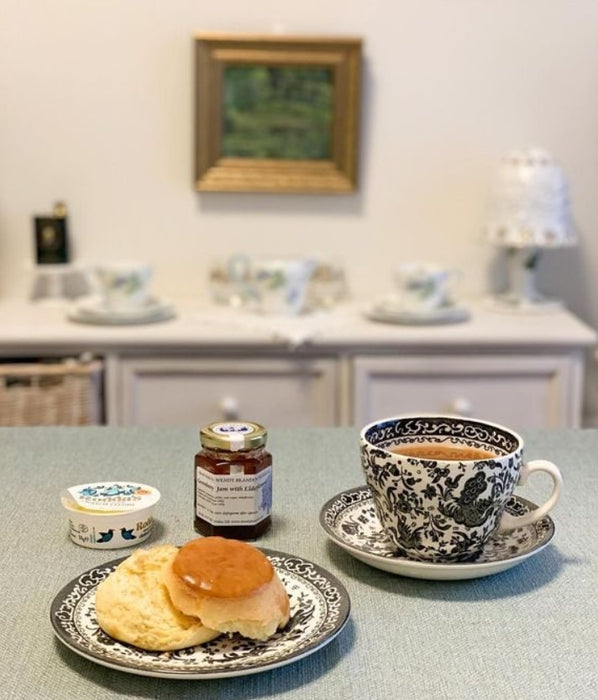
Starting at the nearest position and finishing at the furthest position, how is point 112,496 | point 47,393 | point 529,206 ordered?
1. point 112,496
2. point 47,393
3. point 529,206

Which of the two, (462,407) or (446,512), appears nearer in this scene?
(446,512)

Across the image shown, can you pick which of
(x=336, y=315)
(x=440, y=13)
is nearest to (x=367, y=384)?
(x=336, y=315)

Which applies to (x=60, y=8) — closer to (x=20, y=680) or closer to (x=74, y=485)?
(x=74, y=485)

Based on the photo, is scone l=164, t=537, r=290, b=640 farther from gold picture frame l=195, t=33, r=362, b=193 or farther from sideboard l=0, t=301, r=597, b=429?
gold picture frame l=195, t=33, r=362, b=193

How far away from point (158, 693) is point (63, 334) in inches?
64.0

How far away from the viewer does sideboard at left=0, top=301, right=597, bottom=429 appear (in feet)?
7.49

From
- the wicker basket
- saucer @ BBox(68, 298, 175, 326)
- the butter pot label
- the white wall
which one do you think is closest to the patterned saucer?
the butter pot label

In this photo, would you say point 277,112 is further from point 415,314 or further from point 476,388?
point 476,388

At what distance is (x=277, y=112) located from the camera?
2.61 m

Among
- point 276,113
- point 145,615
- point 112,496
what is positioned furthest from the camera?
point 276,113

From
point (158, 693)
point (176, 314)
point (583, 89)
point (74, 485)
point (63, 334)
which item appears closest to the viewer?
point (158, 693)

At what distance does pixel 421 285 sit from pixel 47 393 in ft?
A: 2.85

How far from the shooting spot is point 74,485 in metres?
1.14

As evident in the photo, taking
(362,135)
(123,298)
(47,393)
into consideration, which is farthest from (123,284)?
(362,135)
